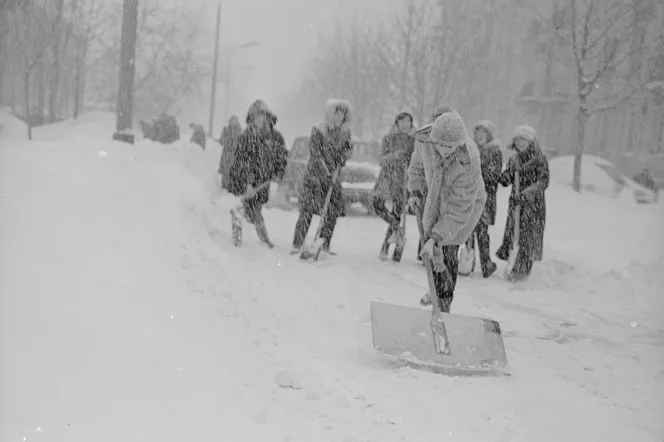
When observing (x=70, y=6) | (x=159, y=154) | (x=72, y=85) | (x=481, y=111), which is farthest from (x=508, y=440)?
(x=72, y=85)

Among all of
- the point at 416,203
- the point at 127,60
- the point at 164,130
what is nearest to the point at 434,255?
the point at 416,203

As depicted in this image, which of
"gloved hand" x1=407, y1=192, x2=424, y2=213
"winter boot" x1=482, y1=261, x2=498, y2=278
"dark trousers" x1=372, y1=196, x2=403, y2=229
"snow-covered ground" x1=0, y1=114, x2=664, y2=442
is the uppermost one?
"gloved hand" x1=407, y1=192, x2=424, y2=213

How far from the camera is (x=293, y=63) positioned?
12250 cm

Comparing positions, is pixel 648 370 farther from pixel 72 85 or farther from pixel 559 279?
pixel 72 85

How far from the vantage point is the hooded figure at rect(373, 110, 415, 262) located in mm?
7613

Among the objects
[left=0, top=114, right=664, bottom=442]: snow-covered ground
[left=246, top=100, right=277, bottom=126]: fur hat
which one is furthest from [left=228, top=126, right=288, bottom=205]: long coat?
[left=0, top=114, right=664, bottom=442]: snow-covered ground

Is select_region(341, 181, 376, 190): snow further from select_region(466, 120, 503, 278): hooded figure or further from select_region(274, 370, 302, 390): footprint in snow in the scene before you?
select_region(274, 370, 302, 390): footprint in snow

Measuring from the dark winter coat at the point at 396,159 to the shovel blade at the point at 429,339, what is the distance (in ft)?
11.4

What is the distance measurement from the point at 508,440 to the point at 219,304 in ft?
7.95

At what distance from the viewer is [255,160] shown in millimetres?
7688

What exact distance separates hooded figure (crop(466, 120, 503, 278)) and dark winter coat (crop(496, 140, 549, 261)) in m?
0.13

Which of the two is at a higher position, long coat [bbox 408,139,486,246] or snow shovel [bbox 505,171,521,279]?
long coat [bbox 408,139,486,246]

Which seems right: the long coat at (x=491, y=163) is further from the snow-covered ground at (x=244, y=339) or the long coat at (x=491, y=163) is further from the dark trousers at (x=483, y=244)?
the snow-covered ground at (x=244, y=339)

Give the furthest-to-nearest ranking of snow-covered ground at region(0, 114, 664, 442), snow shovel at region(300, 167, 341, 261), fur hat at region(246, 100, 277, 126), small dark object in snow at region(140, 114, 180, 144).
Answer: small dark object in snow at region(140, 114, 180, 144) < fur hat at region(246, 100, 277, 126) < snow shovel at region(300, 167, 341, 261) < snow-covered ground at region(0, 114, 664, 442)
